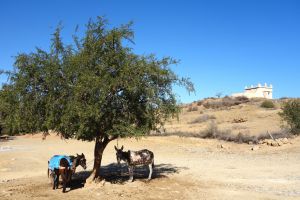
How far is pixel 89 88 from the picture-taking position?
15883 millimetres

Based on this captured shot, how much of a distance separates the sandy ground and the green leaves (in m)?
2.52

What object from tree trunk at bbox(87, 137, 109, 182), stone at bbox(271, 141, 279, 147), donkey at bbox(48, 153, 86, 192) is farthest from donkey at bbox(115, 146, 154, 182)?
stone at bbox(271, 141, 279, 147)

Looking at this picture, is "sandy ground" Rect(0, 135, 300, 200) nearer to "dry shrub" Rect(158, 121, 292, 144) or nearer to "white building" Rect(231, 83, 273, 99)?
"dry shrub" Rect(158, 121, 292, 144)

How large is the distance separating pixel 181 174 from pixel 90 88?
8237 millimetres

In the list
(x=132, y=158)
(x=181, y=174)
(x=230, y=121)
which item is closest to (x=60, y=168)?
(x=132, y=158)

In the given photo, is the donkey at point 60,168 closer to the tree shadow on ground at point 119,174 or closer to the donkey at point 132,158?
the tree shadow on ground at point 119,174

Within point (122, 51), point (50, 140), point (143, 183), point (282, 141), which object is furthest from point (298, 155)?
point (50, 140)

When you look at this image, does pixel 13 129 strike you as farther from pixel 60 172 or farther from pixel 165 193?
pixel 165 193

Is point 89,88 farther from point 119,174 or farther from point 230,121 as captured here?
point 230,121

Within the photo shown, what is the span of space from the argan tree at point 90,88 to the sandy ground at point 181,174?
2.54 m

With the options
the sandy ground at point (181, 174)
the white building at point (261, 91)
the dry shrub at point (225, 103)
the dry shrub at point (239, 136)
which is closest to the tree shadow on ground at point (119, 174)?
the sandy ground at point (181, 174)

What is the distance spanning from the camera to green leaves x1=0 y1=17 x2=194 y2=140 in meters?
16.3

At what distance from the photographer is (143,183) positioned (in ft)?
60.4

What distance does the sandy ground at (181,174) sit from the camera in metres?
16.5
